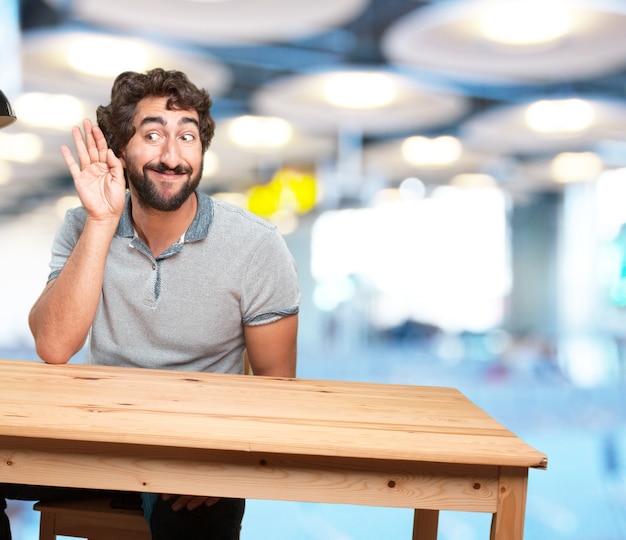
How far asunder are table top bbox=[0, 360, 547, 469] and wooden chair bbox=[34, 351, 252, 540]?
27cm

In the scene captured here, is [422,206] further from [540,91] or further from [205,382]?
[205,382]

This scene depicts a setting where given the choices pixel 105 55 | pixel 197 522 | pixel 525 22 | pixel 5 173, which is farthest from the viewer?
pixel 5 173

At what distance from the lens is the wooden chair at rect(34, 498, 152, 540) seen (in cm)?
141

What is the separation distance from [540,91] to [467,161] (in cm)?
73

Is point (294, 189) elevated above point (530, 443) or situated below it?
above

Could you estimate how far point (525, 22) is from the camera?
13.5ft

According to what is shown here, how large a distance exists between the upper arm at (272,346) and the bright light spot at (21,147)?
4.59 meters

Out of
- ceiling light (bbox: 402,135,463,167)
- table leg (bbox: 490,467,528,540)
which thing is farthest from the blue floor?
table leg (bbox: 490,467,528,540)

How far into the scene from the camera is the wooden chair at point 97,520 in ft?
4.64

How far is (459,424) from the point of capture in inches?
43.8

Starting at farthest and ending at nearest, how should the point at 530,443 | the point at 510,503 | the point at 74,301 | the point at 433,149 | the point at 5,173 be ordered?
1. the point at 5,173
2. the point at 433,149
3. the point at 530,443
4. the point at 74,301
5. the point at 510,503

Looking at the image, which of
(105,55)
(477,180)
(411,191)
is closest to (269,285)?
(105,55)

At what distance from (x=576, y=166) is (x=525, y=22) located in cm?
197

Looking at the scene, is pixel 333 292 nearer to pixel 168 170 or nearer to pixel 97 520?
pixel 168 170
